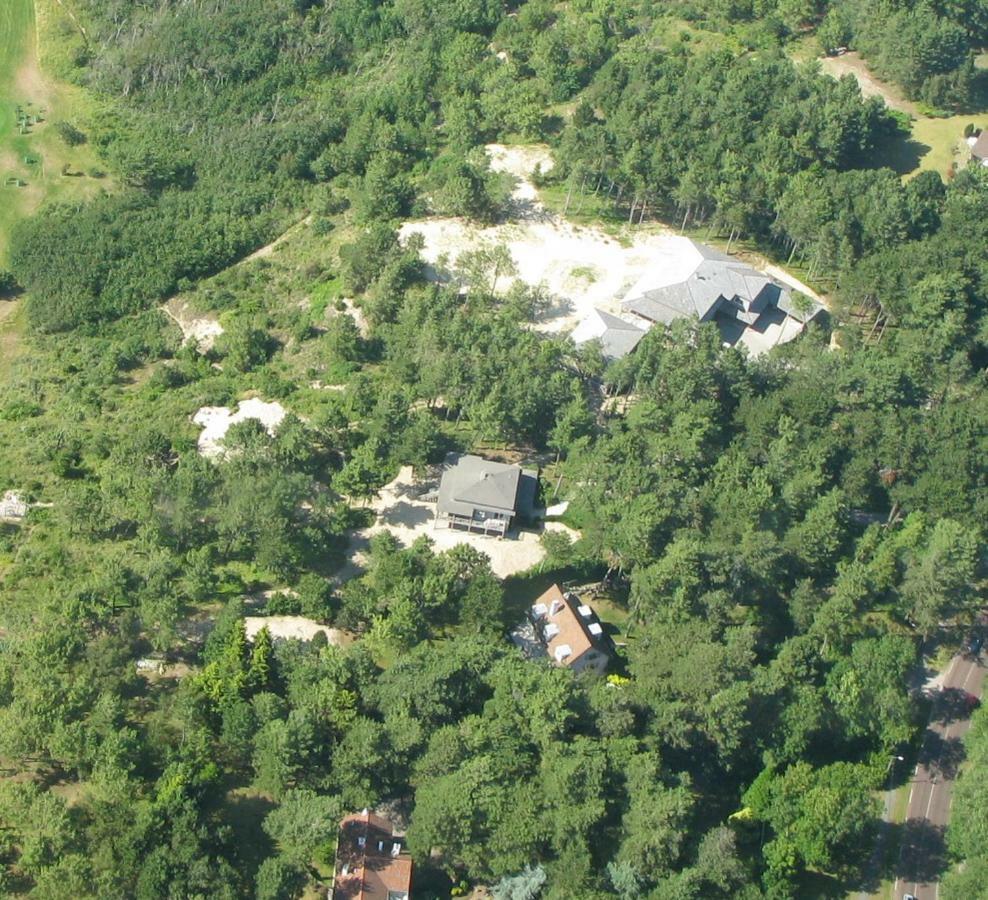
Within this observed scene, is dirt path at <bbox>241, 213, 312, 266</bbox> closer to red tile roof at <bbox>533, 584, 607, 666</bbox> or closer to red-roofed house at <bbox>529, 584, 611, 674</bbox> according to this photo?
red-roofed house at <bbox>529, 584, 611, 674</bbox>

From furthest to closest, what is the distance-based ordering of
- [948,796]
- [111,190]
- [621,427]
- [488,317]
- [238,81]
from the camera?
[238,81]
[111,190]
[488,317]
[621,427]
[948,796]

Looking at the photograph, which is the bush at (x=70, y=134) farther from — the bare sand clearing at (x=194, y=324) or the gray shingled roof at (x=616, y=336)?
the gray shingled roof at (x=616, y=336)

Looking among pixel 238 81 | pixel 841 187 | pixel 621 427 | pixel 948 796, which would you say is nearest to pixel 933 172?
pixel 841 187

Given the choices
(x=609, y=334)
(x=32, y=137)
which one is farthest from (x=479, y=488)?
(x=32, y=137)

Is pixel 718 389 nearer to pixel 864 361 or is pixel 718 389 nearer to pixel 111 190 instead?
pixel 864 361

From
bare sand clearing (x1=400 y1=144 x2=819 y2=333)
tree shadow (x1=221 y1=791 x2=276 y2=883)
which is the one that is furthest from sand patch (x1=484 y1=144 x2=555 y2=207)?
tree shadow (x1=221 y1=791 x2=276 y2=883)

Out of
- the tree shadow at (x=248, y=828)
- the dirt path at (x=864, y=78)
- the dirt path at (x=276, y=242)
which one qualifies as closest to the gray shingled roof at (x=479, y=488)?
the tree shadow at (x=248, y=828)
